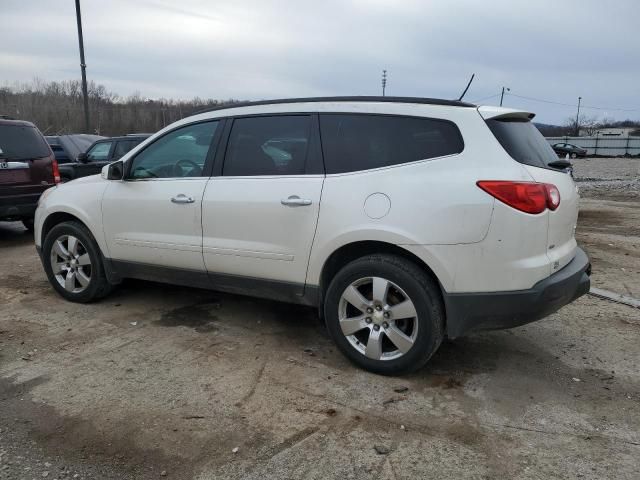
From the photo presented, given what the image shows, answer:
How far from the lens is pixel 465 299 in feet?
10.6

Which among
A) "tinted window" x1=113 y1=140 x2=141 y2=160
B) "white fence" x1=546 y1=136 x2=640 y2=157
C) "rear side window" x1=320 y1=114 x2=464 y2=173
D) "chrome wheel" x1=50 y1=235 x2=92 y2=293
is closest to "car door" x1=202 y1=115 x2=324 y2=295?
"rear side window" x1=320 y1=114 x2=464 y2=173

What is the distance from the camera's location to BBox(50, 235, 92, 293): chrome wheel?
502cm

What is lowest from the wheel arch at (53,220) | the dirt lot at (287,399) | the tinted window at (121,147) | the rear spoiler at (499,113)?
the dirt lot at (287,399)

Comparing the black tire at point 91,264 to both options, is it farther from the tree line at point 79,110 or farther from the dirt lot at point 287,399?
the tree line at point 79,110

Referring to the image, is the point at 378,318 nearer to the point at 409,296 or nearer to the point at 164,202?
the point at 409,296

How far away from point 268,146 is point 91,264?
7.10 feet

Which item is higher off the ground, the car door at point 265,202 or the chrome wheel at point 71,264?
the car door at point 265,202

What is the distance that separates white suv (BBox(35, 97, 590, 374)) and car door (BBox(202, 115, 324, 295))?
10 millimetres

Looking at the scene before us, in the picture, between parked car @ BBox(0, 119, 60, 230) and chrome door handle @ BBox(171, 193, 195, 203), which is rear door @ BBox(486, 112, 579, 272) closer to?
chrome door handle @ BBox(171, 193, 195, 203)

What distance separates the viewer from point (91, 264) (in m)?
4.95

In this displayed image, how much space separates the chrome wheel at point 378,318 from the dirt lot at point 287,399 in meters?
0.21

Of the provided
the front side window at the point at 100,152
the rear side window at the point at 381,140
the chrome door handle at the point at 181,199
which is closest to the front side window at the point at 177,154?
the chrome door handle at the point at 181,199

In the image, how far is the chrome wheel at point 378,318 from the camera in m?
3.43

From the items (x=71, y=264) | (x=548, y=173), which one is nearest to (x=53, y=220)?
(x=71, y=264)
